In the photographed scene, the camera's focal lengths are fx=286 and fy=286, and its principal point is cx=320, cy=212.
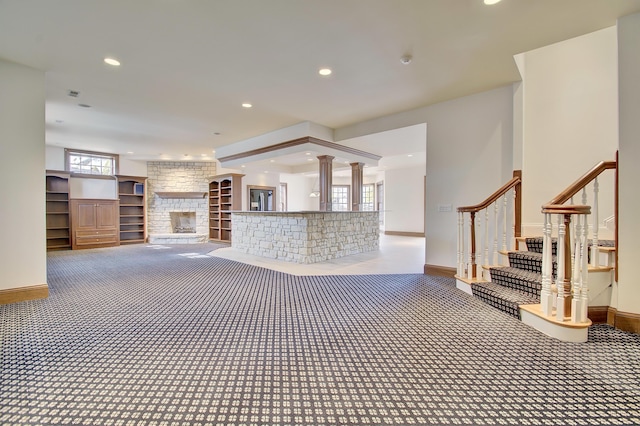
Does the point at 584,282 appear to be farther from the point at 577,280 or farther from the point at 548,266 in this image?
the point at 548,266

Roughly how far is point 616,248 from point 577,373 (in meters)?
1.48

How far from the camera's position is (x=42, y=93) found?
11.7ft

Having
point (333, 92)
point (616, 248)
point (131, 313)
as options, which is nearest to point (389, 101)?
point (333, 92)

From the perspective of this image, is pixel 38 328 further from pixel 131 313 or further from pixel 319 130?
pixel 319 130

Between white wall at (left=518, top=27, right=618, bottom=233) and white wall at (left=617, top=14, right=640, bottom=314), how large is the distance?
46.9 inches

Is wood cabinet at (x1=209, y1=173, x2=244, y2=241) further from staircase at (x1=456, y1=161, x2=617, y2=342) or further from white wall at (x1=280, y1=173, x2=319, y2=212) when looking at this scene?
staircase at (x1=456, y1=161, x2=617, y2=342)

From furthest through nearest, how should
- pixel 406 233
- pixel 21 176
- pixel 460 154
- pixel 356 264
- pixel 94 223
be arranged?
pixel 406 233 < pixel 94 223 < pixel 356 264 < pixel 460 154 < pixel 21 176

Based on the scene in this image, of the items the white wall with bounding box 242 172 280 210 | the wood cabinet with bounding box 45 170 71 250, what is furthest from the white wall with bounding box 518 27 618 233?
the wood cabinet with bounding box 45 170 71 250

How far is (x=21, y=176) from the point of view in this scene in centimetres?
337

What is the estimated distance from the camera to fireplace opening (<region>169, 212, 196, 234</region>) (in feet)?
33.4

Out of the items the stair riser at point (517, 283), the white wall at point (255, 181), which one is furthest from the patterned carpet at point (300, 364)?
the white wall at point (255, 181)

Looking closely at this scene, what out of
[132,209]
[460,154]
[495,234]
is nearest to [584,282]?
[495,234]

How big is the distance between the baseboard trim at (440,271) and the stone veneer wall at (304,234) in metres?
2.26

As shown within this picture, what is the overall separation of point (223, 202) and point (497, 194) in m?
8.18
